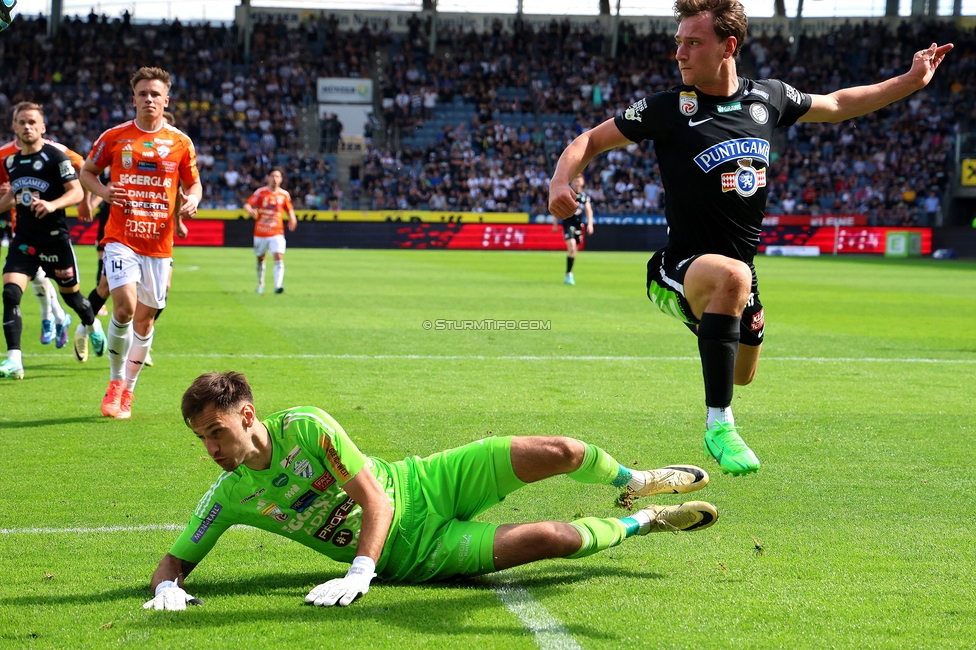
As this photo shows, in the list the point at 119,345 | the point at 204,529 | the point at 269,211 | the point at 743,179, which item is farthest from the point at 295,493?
the point at 269,211

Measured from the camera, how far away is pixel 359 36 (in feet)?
163

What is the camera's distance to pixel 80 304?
10391 mm

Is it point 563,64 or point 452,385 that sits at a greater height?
point 563,64

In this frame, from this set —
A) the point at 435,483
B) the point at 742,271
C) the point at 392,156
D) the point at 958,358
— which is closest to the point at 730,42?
the point at 742,271

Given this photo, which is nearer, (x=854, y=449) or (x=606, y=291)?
(x=854, y=449)

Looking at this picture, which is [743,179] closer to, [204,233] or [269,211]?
[269,211]

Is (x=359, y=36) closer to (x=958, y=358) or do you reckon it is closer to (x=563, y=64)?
(x=563, y=64)

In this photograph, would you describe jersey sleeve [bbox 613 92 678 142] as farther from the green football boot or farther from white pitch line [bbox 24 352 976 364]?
white pitch line [bbox 24 352 976 364]

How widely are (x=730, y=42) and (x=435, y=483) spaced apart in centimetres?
258

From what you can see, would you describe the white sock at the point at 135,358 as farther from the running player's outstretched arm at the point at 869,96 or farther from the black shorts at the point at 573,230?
the black shorts at the point at 573,230

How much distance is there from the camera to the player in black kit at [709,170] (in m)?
4.91

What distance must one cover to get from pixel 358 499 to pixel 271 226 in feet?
55.0

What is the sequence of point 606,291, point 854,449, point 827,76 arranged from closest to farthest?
point 854,449 → point 606,291 → point 827,76

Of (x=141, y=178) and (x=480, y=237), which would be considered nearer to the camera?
(x=141, y=178)
